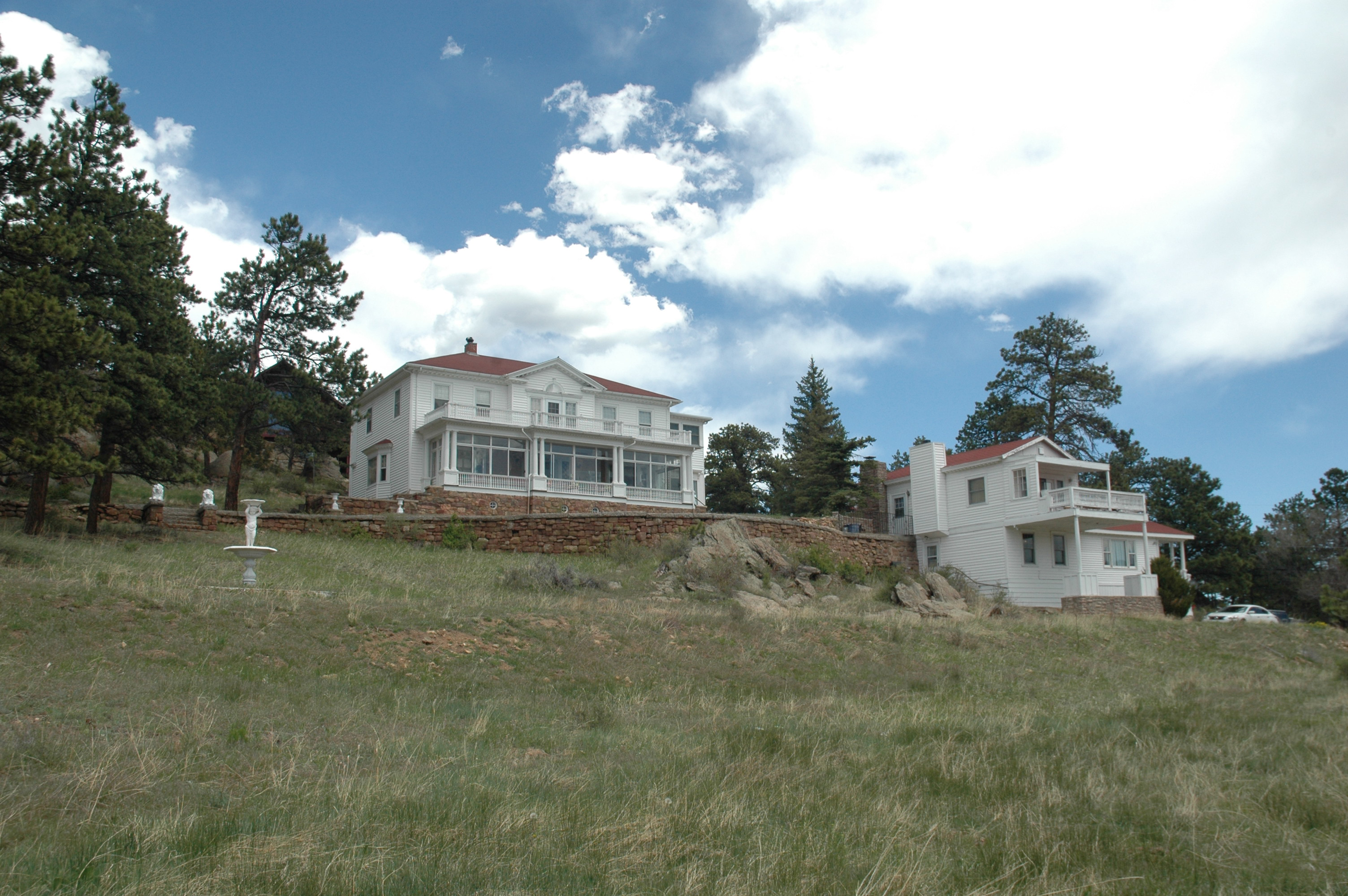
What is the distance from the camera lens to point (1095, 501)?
119 feet

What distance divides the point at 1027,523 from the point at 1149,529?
10.3 m

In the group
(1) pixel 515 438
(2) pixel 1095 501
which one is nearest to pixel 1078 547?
(2) pixel 1095 501

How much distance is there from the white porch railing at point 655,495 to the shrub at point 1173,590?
20272 millimetres

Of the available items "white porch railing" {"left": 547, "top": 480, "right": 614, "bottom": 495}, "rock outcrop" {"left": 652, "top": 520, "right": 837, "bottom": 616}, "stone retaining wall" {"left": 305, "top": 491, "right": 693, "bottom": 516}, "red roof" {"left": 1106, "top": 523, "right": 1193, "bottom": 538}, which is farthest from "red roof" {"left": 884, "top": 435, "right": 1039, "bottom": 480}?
"white porch railing" {"left": 547, "top": 480, "right": 614, "bottom": 495}

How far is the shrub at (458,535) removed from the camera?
28578 millimetres

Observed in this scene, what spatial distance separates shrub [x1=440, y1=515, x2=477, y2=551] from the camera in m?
28.6

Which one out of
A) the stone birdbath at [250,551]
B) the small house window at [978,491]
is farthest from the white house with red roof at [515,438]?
the stone birdbath at [250,551]

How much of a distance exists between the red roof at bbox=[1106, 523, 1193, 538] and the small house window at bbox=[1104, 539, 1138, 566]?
1.75ft

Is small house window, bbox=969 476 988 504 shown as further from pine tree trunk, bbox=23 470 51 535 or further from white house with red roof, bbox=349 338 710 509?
pine tree trunk, bbox=23 470 51 535

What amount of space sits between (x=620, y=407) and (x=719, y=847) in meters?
39.5

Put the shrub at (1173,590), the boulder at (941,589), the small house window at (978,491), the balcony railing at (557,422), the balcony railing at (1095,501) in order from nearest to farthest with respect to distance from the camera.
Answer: the boulder at (941,589) < the balcony railing at (1095,501) < the shrub at (1173,590) < the balcony railing at (557,422) < the small house window at (978,491)

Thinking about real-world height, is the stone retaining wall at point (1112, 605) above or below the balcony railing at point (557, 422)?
below

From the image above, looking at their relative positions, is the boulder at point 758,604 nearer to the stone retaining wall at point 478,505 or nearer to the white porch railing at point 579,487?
the stone retaining wall at point 478,505

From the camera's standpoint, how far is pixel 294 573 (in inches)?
756
